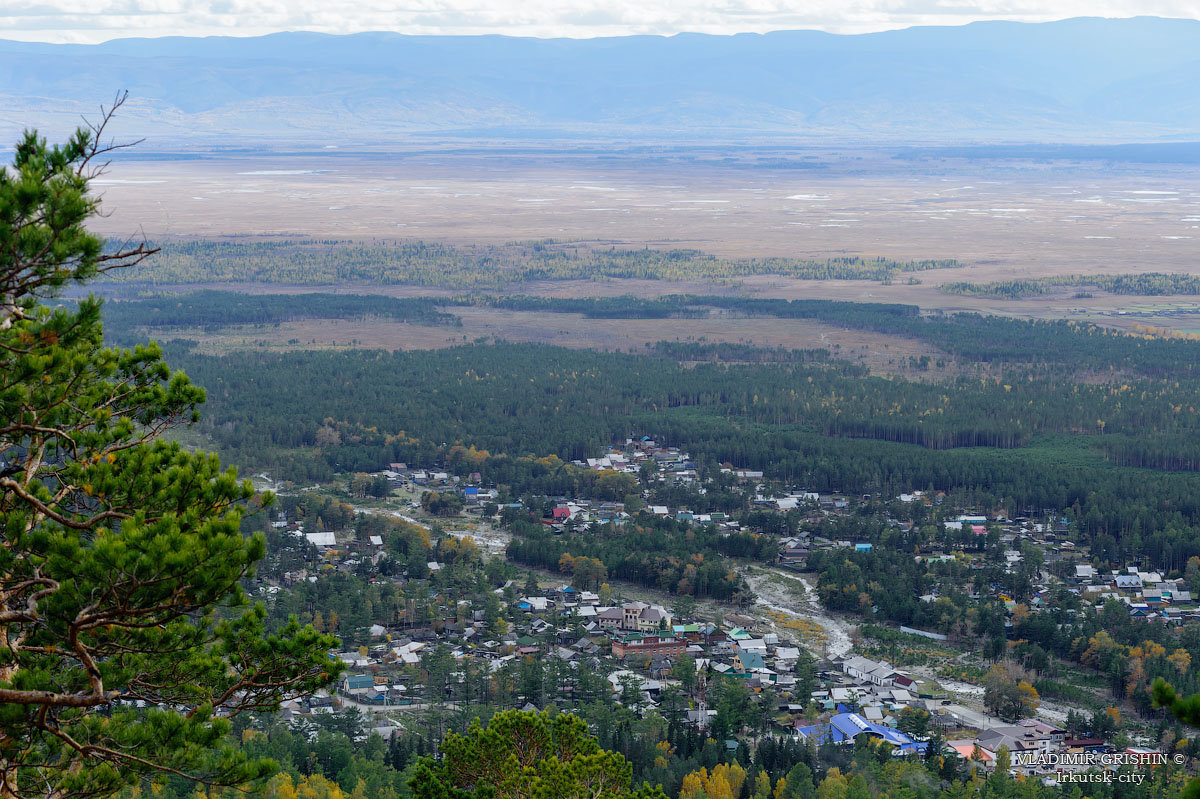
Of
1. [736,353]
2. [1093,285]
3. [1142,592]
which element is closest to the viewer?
[1142,592]

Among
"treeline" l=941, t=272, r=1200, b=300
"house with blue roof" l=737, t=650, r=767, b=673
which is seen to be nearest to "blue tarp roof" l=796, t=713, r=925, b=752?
"house with blue roof" l=737, t=650, r=767, b=673

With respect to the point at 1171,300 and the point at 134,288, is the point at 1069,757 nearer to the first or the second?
the point at 1171,300

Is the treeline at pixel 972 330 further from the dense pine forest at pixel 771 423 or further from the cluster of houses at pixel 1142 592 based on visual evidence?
the cluster of houses at pixel 1142 592

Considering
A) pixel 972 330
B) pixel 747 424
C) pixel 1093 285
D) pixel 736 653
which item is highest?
pixel 1093 285

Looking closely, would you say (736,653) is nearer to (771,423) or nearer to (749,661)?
(749,661)

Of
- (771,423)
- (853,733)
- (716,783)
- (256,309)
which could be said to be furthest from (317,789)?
(256,309)

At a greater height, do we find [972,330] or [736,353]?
[972,330]

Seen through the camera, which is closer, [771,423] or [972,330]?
[771,423]

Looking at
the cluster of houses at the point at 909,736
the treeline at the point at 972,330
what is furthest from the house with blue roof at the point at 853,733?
the treeline at the point at 972,330
